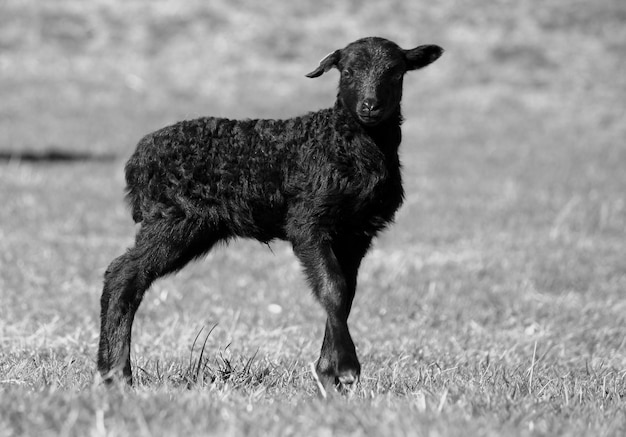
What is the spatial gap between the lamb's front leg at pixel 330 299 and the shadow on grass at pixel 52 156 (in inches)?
432

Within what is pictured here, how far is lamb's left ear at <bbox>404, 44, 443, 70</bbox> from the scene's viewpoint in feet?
17.3

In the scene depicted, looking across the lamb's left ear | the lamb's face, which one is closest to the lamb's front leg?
the lamb's face

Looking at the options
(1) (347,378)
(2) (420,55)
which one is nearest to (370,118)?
(2) (420,55)

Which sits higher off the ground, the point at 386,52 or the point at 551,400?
the point at 386,52

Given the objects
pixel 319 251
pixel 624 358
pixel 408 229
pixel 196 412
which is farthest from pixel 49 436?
pixel 408 229

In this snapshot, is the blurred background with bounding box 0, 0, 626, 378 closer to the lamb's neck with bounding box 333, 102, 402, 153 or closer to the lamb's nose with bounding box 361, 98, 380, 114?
the lamb's neck with bounding box 333, 102, 402, 153

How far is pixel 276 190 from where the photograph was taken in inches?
191

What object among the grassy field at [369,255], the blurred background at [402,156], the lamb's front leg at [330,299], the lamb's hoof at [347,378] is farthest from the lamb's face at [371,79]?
the blurred background at [402,156]

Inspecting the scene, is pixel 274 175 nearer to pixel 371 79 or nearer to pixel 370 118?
pixel 370 118

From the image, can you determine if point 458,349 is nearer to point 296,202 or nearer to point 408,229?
point 296,202

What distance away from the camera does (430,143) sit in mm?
18234

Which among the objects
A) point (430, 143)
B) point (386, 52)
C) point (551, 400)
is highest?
point (386, 52)

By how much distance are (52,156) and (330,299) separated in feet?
38.1

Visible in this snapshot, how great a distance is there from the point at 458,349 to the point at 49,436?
11.3 ft
